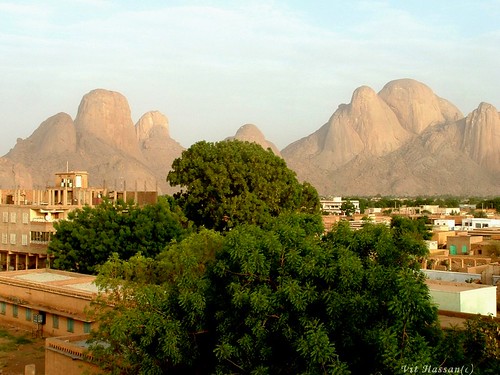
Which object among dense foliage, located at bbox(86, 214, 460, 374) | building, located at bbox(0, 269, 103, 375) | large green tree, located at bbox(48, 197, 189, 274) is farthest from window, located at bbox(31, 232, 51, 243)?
dense foliage, located at bbox(86, 214, 460, 374)

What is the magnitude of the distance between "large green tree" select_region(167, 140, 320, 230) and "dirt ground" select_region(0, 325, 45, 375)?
11.5 metres

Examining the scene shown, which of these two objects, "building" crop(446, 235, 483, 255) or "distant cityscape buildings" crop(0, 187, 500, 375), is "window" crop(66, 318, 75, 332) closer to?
"distant cityscape buildings" crop(0, 187, 500, 375)

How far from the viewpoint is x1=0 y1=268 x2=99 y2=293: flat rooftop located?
2283cm

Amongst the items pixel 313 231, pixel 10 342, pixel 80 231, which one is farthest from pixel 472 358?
pixel 80 231

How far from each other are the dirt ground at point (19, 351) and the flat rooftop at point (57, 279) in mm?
1802

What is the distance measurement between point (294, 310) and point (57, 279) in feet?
56.8

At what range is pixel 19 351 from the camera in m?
21.1

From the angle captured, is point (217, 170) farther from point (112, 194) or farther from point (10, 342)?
point (112, 194)

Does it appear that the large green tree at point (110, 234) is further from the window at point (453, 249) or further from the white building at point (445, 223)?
the white building at point (445, 223)

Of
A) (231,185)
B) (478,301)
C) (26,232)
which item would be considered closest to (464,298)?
(478,301)

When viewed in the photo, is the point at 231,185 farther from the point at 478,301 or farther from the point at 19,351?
the point at 478,301

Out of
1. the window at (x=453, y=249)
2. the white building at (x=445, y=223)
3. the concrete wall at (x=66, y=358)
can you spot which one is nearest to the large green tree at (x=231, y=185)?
the window at (x=453, y=249)

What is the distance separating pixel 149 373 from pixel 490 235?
1607 inches

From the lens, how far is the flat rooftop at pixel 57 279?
22.8 m
